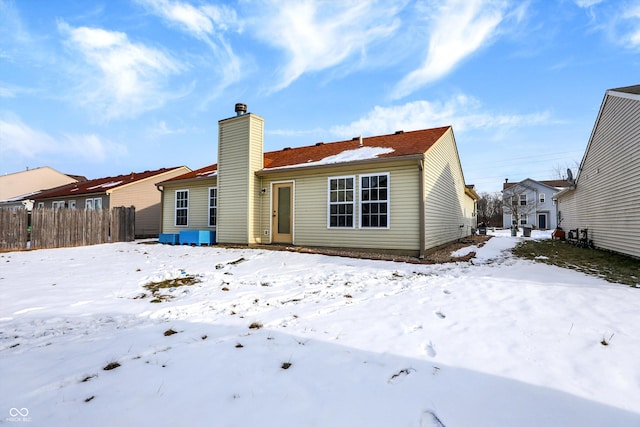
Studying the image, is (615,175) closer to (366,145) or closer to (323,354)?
(366,145)

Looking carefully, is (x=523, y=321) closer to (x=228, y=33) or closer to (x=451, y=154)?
(x=228, y=33)

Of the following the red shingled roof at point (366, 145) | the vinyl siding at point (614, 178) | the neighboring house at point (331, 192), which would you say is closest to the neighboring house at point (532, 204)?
the vinyl siding at point (614, 178)

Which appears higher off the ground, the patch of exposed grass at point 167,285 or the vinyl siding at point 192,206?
the vinyl siding at point 192,206

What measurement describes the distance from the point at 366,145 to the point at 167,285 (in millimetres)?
8842

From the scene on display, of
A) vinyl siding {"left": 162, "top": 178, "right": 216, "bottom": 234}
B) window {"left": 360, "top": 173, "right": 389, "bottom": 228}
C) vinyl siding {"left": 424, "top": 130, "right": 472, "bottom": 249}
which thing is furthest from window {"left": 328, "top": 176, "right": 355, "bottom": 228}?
vinyl siding {"left": 162, "top": 178, "right": 216, "bottom": 234}

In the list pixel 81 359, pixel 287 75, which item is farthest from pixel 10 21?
pixel 81 359

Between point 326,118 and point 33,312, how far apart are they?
14.4 meters

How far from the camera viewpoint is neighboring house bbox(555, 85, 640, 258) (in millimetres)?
8859

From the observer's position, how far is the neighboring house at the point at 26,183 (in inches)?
1152

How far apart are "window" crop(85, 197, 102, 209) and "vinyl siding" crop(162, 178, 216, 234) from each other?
7.93m

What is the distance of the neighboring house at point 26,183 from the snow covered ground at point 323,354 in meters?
34.2

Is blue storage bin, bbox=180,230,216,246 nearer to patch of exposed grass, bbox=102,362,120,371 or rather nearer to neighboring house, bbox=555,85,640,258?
patch of exposed grass, bbox=102,362,120,371

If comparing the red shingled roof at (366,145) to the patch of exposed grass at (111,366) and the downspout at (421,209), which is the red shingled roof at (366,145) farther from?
the patch of exposed grass at (111,366)

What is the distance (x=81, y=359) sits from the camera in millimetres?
2744
